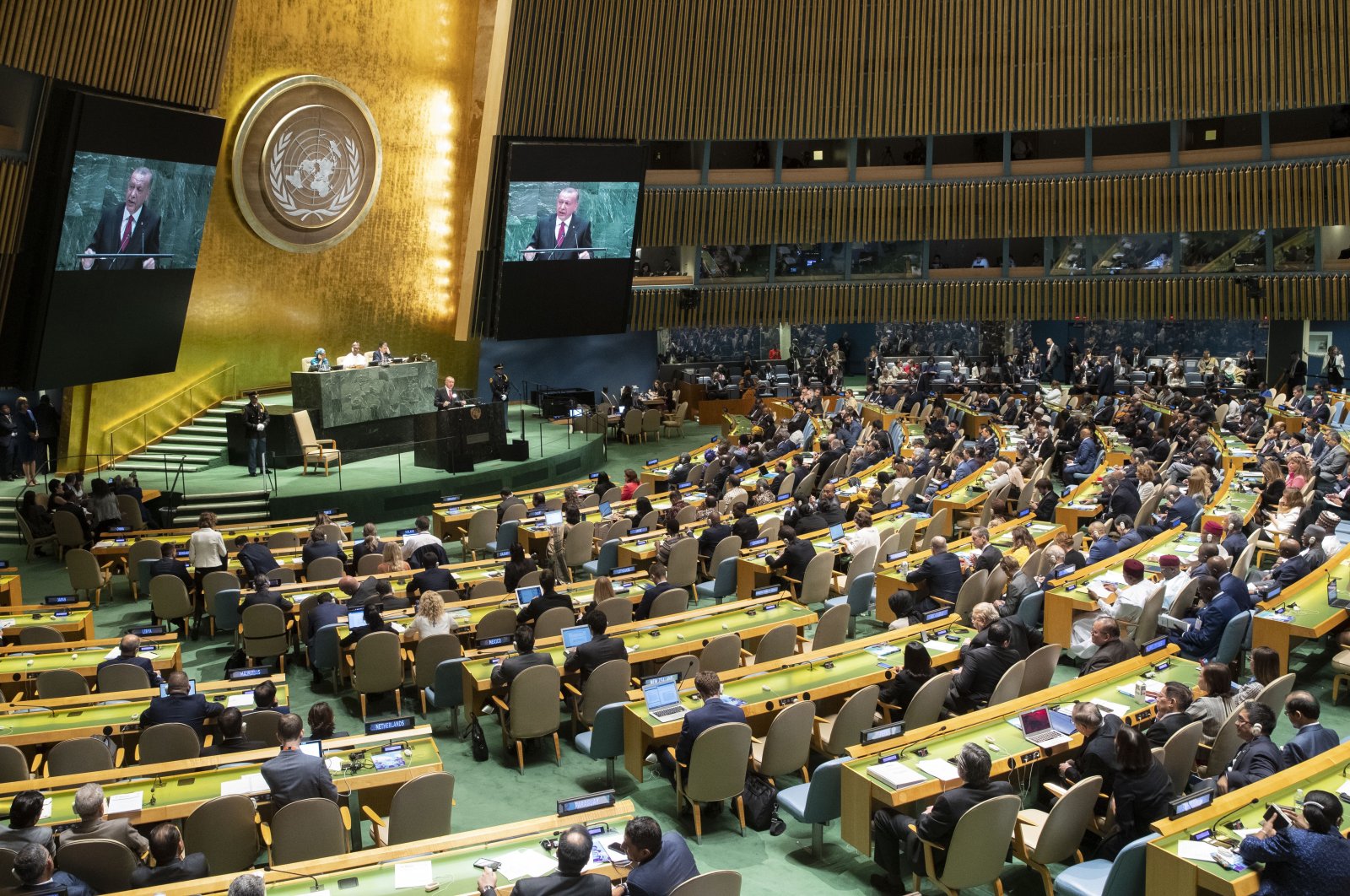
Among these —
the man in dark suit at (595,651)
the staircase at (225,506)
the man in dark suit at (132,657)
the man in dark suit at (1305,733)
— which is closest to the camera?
the man in dark suit at (1305,733)

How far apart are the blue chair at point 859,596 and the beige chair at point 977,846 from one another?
17.1 feet

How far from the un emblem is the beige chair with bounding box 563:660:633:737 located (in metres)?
15.8

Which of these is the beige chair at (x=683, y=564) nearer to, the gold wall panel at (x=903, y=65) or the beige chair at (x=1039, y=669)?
the beige chair at (x=1039, y=669)

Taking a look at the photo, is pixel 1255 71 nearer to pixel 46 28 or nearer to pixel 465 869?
pixel 46 28

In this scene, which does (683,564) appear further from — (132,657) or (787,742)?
(132,657)

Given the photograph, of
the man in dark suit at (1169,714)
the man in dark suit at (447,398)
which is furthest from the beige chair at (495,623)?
the man in dark suit at (447,398)

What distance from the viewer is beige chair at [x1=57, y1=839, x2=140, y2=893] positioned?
5922 millimetres

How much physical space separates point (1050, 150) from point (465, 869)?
28.8 meters

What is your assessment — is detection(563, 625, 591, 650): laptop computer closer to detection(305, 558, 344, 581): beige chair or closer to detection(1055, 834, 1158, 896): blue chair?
detection(1055, 834, 1158, 896): blue chair

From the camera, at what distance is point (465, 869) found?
5.93 meters

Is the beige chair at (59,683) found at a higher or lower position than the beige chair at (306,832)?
higher

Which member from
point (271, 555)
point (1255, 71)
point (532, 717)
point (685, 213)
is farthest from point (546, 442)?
point (1255, 71)

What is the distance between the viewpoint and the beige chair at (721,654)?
9.13 metres

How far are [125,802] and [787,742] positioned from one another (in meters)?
3.99
